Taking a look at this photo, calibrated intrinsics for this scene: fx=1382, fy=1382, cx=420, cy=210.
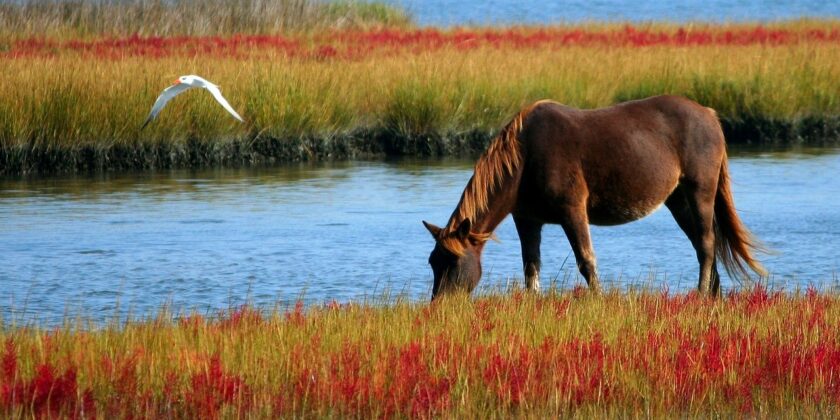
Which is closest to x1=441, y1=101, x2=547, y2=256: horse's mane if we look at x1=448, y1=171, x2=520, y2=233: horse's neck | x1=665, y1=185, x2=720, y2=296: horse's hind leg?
x1=448, y1=171, x2=520, y2=233: horse's neck

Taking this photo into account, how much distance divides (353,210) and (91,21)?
15550mm

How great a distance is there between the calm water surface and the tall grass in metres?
11.4

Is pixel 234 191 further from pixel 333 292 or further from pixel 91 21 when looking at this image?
pixel 91 21

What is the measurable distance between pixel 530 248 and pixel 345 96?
988 cm

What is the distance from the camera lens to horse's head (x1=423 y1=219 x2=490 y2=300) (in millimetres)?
7820

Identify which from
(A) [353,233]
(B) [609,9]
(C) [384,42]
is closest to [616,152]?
(A) [353,233]

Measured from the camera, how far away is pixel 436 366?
252 inches

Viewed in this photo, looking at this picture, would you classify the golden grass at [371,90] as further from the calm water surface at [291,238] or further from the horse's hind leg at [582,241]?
the horse's hind leg at [582,241]

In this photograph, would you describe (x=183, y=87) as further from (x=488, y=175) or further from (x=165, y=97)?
(x=488, y=175)

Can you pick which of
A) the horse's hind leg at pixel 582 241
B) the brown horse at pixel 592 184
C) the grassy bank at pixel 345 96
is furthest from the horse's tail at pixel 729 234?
the grassy bank at pixel 345 96

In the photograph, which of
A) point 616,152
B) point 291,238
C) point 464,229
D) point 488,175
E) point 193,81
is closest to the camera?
point 464,229

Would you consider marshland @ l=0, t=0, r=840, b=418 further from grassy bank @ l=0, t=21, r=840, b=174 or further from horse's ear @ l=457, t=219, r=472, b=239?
horse's ear @ l=457, t=219, r=472, b=239

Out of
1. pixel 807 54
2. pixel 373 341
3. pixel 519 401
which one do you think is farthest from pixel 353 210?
pixel 807 54

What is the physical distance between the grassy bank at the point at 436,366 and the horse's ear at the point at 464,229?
0.46 m
